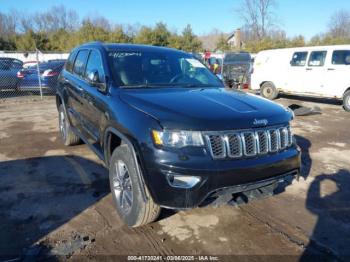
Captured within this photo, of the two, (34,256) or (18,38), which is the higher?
(18,38)

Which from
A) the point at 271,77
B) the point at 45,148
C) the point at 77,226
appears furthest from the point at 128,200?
the point at 271,77

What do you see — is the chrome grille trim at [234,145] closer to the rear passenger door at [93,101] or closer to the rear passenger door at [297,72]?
the rear passenger door at [93,101]

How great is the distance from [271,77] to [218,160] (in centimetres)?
1089

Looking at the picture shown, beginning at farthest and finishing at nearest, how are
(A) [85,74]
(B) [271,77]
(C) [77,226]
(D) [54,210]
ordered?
(B) [271,77], (A) [85,74], (D) [54,210], (C) [77,226]

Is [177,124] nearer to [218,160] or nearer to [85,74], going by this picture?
[218,160]

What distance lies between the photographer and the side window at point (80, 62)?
5031 mm

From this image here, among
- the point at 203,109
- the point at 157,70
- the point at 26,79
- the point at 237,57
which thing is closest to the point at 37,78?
the point at 26,79

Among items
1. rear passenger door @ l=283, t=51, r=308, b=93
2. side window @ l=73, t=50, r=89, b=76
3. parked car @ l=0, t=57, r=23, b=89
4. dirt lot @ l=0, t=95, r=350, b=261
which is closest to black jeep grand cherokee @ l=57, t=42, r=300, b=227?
dirt lot @ l=0, t=95, r=350, b=261

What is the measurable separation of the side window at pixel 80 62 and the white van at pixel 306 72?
8.64 meters

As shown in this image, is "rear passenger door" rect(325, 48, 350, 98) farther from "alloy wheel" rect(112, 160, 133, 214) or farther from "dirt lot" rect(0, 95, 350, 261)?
"alloy wheel" rect(112, 160, 133, 214)

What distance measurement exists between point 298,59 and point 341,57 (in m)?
1.57

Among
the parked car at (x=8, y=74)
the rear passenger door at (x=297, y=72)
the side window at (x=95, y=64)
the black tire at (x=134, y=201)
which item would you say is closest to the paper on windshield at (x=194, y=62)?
the side window at (x=95, y=64)

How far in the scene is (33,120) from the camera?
9.12 meters

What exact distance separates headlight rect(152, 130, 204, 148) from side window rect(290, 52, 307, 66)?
10.1m
